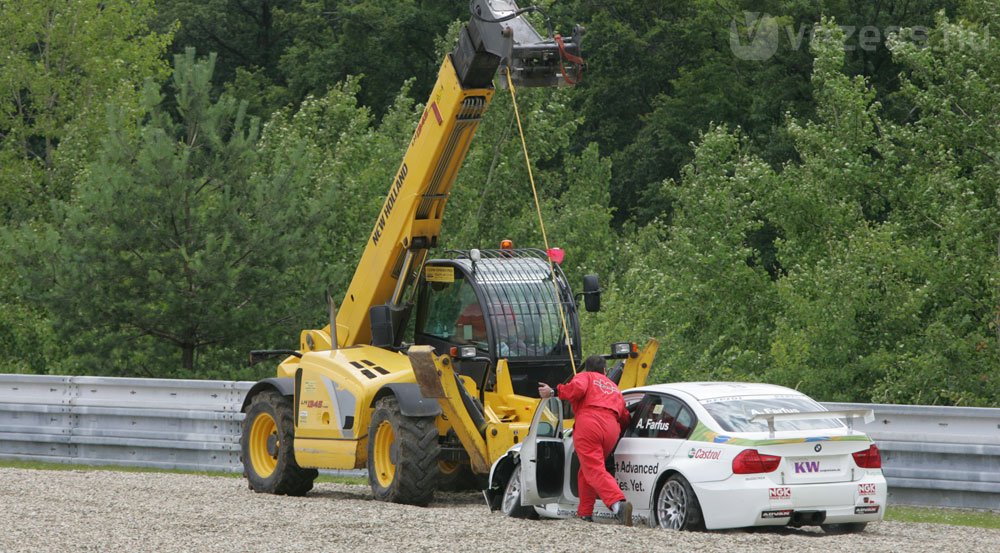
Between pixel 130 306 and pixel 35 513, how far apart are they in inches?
→ 440

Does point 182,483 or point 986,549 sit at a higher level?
point 986,549

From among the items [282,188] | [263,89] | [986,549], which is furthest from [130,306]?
[263,89]

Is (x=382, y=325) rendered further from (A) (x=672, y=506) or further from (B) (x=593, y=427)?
(A) (x=672, y=506)

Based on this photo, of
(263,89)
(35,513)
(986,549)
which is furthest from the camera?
(263,89)

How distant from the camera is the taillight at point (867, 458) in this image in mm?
12570

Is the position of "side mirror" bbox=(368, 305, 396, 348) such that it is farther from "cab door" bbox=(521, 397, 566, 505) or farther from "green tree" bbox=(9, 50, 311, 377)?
"green tree" bbox=(9, 50, 311, 377)

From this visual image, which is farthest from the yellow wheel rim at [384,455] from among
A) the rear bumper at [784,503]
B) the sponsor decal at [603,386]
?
the rear bumper at [784,503]

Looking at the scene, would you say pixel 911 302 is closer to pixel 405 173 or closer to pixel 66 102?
pixel 405 173

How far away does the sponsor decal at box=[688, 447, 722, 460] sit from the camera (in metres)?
12.3

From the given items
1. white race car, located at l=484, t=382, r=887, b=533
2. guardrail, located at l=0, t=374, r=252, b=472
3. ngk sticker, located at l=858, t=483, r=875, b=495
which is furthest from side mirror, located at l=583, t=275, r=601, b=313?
guardrail, located at l=0, t=374, r=252, b=472

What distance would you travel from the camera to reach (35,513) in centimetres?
1365

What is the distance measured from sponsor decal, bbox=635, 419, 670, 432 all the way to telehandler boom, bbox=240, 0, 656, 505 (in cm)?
171

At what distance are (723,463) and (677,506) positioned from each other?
683 mm

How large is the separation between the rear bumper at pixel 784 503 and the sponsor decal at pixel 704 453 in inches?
8.7
